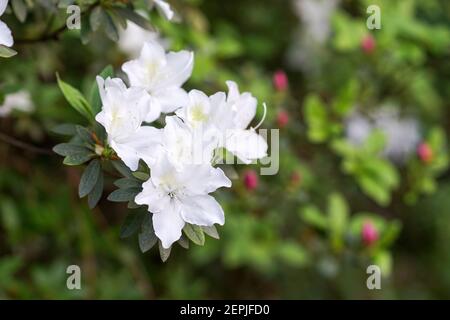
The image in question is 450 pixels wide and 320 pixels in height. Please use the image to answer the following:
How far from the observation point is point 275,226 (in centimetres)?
247

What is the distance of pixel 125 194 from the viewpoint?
4.00ft

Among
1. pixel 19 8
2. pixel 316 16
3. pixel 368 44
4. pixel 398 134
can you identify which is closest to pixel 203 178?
pixel 19 8

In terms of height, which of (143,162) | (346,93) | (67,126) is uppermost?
(346,93)

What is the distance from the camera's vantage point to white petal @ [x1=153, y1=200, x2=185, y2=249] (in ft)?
3.92

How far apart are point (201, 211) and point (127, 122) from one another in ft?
0.65

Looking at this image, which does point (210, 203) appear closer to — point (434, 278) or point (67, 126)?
point (67, 126)

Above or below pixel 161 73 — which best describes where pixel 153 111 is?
below

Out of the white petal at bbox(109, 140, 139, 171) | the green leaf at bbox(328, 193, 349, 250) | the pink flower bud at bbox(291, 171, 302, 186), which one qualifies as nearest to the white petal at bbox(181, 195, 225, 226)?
the white petal at bbox(109, 140, 139, 171)

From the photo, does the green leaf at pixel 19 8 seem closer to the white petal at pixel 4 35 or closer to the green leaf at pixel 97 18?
the green leaf at pixel 97 18

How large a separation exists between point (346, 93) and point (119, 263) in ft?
3.28

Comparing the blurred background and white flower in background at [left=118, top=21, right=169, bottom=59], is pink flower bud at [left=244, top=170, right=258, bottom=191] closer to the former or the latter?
the blurred background

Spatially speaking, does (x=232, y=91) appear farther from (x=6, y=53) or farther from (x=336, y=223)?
(x=336, y=223)

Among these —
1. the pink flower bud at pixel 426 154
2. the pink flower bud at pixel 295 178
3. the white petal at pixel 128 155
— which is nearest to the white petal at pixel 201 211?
the white petal at pixel 128 155

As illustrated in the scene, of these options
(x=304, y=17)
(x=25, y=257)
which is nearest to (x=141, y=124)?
(x=25, y=257)
